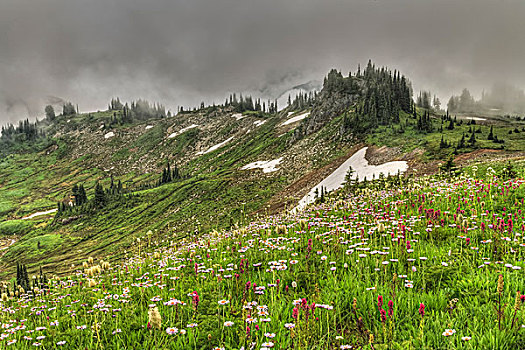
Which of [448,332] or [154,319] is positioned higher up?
[154,319]

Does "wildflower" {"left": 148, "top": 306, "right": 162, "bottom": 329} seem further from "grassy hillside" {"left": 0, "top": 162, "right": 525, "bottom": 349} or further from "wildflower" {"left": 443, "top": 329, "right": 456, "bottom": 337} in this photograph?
"wildflower" {"left": 443, "top": 329, "right": 456, "bottom": 337}

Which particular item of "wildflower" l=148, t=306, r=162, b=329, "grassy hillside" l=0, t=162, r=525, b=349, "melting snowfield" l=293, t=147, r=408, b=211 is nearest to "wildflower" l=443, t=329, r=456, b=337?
"grassy hillside" l=0, t=162, r=525, b=349

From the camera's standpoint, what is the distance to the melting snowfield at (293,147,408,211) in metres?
37.5

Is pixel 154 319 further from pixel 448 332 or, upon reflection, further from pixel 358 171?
pixel 358 171

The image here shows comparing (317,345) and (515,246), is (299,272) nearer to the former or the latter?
(317,345)

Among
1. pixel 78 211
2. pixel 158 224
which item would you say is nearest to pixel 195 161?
pixel 78 211

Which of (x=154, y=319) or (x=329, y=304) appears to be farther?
(x=329, y=304)

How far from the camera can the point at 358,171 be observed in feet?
145

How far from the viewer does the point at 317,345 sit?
3.44 meters

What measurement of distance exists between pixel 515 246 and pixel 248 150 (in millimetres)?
134062

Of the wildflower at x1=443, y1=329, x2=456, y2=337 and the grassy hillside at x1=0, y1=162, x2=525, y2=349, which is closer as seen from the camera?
the wildflower at x1=443, y1=329, x2=456, y2=337

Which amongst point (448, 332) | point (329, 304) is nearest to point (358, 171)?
point (329, 304)

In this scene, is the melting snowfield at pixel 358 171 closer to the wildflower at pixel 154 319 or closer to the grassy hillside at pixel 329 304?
the grassy hillside at pixel 329 304

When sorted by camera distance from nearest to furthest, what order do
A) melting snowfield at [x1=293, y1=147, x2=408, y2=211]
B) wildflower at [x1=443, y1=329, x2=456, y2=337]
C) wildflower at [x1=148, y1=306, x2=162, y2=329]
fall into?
wildflower at [x1=443, y1=329, x2=456, y2=337]
wildflower at [x1=148, y1=306, x2=162, y2=329]
melting snowfield at [x1=293, y1=147, x2=408, y2=211]
